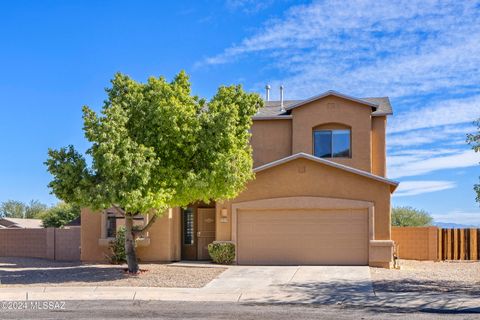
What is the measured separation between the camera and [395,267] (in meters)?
22.9

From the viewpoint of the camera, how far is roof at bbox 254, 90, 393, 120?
27859 millimetres

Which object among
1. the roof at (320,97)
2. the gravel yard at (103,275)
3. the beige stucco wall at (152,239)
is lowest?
the gravel yard at (103,275)

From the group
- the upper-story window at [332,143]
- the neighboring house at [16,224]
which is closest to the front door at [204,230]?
the upper-story window at [332,143]

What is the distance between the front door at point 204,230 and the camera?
25.4 meters

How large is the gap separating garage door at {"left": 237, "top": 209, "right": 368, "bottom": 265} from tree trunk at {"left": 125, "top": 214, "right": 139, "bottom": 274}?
4721 millimetres

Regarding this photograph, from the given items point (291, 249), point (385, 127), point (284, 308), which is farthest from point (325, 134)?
point (284, 308)

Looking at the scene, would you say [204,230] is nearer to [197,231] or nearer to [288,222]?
[197,231]

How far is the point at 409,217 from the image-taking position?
55625 millimetres

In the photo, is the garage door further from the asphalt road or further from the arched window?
the asphalt road

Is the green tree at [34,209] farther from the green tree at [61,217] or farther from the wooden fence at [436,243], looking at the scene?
the wooden fence at [436,243]

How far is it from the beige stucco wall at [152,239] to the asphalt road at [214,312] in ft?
30.4

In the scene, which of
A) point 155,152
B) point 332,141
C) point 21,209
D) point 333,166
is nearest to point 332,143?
point 332,141

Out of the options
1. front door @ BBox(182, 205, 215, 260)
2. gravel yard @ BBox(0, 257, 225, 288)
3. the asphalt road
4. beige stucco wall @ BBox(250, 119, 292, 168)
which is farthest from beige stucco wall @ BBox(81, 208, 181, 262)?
the asphalt road

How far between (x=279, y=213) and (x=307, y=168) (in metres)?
2.04
